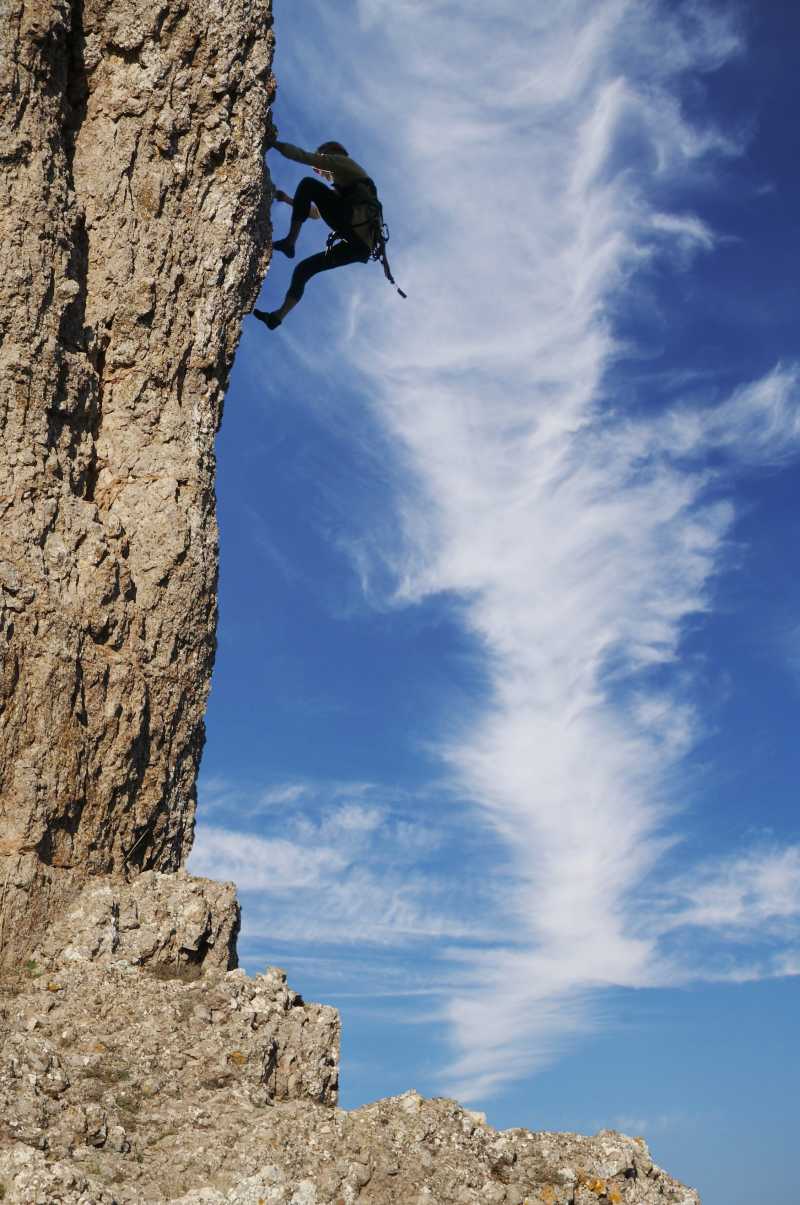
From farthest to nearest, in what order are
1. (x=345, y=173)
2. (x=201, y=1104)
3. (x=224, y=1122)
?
(x=345, y=173), (x=201, y=1104), (x=224, y=1122)

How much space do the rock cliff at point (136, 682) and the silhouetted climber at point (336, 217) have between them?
3.40ft

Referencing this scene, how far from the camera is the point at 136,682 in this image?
36.2 ft

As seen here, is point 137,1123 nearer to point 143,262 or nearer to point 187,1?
point 143,262

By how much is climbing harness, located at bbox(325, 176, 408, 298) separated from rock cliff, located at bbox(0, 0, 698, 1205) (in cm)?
146

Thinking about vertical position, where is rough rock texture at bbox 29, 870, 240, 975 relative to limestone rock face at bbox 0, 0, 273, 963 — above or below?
below

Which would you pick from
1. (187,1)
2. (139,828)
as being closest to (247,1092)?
(139,828)

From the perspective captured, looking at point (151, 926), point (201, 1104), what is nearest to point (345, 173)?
point (151, 926)

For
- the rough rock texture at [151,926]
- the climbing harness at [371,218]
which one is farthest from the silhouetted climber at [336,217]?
the rough rock texture at [151,926]

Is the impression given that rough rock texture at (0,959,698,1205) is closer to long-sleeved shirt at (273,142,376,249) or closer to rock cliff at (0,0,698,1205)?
rock cliff at (0,0,698,1205)

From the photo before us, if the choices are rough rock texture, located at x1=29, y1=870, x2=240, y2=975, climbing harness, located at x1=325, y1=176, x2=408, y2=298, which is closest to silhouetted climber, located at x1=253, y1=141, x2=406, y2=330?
climbing harness, located at x1=325, y1=176, x2=408, y2=298

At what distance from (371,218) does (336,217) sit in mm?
436

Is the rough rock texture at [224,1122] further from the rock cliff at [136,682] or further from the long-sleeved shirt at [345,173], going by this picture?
the long-sleeved shirt at [345,173]

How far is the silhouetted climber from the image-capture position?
14344 millimetres

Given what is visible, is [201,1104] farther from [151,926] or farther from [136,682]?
[136,682]
